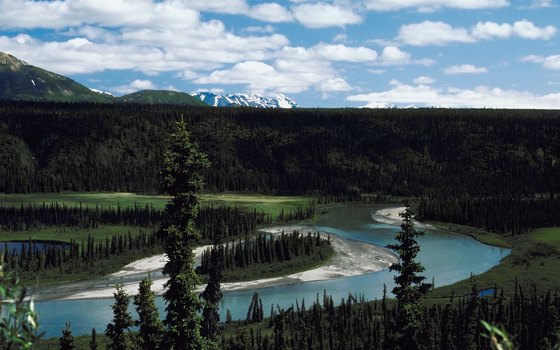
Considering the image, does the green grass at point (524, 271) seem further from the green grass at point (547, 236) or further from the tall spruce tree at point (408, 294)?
the tall spruce tree at point (408, 294)

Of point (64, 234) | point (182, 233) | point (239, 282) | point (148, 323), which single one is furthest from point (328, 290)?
point (182, 233)

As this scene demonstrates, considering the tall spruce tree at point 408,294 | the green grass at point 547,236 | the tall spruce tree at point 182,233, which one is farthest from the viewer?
the green grass at point 547,236

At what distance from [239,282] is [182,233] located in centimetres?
10528

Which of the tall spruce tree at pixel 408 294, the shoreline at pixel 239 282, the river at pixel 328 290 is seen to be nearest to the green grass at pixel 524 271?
the river at pixel 328 290

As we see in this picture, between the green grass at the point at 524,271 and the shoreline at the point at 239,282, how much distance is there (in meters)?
25.8

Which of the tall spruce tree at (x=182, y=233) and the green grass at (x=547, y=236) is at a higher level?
the tall spruce tree at (x=182, y=233)

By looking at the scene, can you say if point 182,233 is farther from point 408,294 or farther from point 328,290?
point 328,290

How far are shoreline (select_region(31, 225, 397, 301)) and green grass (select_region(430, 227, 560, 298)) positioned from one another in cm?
2577

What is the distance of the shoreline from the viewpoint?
12450 cm

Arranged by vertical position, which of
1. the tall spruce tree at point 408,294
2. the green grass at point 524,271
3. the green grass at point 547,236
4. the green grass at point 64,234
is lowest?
the green grass at point 524,271

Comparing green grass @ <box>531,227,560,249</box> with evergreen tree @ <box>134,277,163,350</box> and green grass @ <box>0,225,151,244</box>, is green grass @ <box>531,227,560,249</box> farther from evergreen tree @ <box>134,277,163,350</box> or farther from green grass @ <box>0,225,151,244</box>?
evergreen tree @ <box>134,277,163,350</box>

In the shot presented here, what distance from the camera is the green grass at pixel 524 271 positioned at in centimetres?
11988

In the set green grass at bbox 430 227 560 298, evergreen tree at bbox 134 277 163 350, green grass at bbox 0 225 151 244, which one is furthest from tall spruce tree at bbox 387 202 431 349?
green grass at bbox 0 225 151 244

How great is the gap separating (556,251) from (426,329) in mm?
88253
